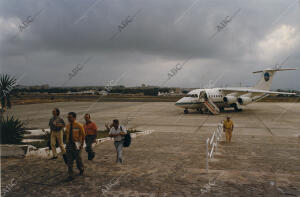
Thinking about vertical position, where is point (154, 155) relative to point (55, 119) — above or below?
below

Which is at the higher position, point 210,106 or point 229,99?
point 229,99

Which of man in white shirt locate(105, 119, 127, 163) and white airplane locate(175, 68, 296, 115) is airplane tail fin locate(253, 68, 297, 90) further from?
man in white shirt locate(105, 119, 127, 163)

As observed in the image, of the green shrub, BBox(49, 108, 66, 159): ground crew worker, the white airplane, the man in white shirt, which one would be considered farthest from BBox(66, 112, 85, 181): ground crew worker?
the white airplane

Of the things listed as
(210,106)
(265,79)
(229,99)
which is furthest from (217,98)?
(265,79)

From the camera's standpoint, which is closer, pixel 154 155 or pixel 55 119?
pixel 55 119

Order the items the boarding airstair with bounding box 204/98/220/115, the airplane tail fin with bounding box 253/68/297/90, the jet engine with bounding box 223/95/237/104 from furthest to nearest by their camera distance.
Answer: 1. the airplane tail fin with bounding box 253/68/297/90
2. the jet engine with bounding box 223/95/237/104
3. the boarding airstair with bounding box 204/98/220/115

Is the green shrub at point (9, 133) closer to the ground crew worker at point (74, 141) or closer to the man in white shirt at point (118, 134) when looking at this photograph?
the ground crew worker at point (74, 141)

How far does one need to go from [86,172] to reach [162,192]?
2202 mm

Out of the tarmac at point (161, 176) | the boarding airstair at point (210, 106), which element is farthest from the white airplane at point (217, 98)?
the tarmac at point (161, 176)

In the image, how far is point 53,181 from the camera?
5109 millimetres

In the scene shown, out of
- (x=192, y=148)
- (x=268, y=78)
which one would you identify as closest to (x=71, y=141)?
(x=192, y=148)

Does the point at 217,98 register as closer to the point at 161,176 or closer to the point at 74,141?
the point at 161,176

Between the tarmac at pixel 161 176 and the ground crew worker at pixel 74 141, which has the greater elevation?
the ground crew worker at pixel 74 141

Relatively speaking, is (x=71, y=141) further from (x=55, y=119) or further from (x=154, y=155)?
(x=154, y=155)
